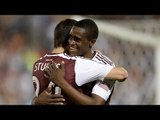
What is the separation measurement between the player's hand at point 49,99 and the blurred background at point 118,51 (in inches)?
48.1

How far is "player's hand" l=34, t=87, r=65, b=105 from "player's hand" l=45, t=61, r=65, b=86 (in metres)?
0.05

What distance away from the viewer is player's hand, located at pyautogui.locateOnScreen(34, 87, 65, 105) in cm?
194

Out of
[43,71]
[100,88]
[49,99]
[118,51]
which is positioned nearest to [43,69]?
[43,71]

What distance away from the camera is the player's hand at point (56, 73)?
6.31 ft

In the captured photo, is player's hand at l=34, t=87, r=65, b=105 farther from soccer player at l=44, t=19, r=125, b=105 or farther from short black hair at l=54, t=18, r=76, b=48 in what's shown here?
short black hair at l=54, t=18, r=76, b=48

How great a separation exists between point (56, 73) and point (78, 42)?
155 millimetres

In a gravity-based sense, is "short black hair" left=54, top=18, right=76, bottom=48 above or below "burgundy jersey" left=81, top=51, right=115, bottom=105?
above

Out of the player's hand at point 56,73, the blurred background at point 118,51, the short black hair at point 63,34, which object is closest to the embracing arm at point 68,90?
the player's hand at point 56,73

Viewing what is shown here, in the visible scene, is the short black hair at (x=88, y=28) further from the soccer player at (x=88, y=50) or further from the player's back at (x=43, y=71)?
the player's back at (x=43, y=71)

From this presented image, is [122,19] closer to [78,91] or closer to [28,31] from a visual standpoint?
[28,31]

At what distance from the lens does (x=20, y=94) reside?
12.7 ft

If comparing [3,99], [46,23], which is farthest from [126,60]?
[3,99]

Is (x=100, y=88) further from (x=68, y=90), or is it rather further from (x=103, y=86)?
(x=68, y=90)

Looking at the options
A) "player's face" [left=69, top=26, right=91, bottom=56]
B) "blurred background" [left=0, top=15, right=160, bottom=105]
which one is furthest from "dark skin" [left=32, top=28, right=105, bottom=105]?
"blurred background" [left=0, top=15, right=160, bottom=105]
